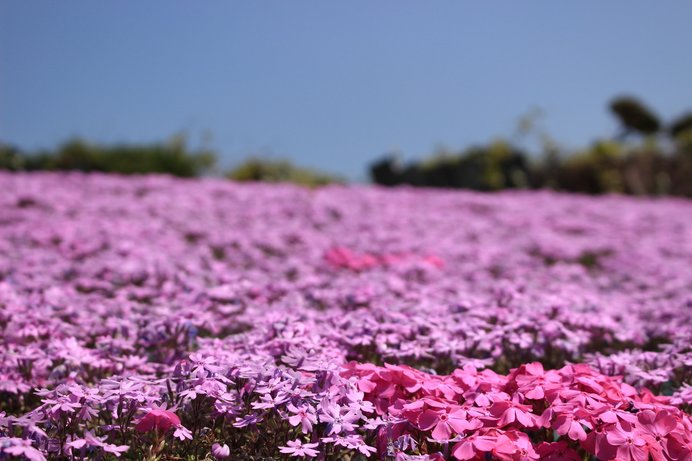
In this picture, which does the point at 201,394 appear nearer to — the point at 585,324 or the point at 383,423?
the point at 383,423

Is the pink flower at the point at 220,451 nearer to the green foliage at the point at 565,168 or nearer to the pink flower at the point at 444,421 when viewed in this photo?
the pink flower at the point at 444,421

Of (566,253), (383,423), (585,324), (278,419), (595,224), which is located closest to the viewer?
(383,423)

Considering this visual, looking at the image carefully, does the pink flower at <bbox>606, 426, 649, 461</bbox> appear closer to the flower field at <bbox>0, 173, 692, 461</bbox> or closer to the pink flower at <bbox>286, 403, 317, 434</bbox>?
the flower field at <bbox>0, 173, 692, 461</bbox>

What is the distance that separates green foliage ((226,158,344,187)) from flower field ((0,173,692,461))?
13.0 metres

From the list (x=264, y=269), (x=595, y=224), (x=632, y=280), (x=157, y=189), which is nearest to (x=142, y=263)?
(x=264, y=269)

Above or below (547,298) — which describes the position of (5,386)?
below

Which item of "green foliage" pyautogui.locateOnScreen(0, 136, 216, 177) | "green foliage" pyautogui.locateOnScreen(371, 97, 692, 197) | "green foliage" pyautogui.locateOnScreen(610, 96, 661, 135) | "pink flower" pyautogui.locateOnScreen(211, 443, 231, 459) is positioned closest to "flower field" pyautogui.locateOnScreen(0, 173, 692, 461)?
"pink flower" pyautogui.locateOnScreen(211, 443, 231, 459)

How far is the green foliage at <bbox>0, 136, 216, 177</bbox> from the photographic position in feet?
76.5

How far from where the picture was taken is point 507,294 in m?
6.47

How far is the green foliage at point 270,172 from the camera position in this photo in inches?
981

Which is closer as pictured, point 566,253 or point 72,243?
point 72,243

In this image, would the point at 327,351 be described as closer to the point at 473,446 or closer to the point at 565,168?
the point at 473,446

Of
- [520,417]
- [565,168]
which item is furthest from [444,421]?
[565,168]

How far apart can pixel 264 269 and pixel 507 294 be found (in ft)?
13.3
